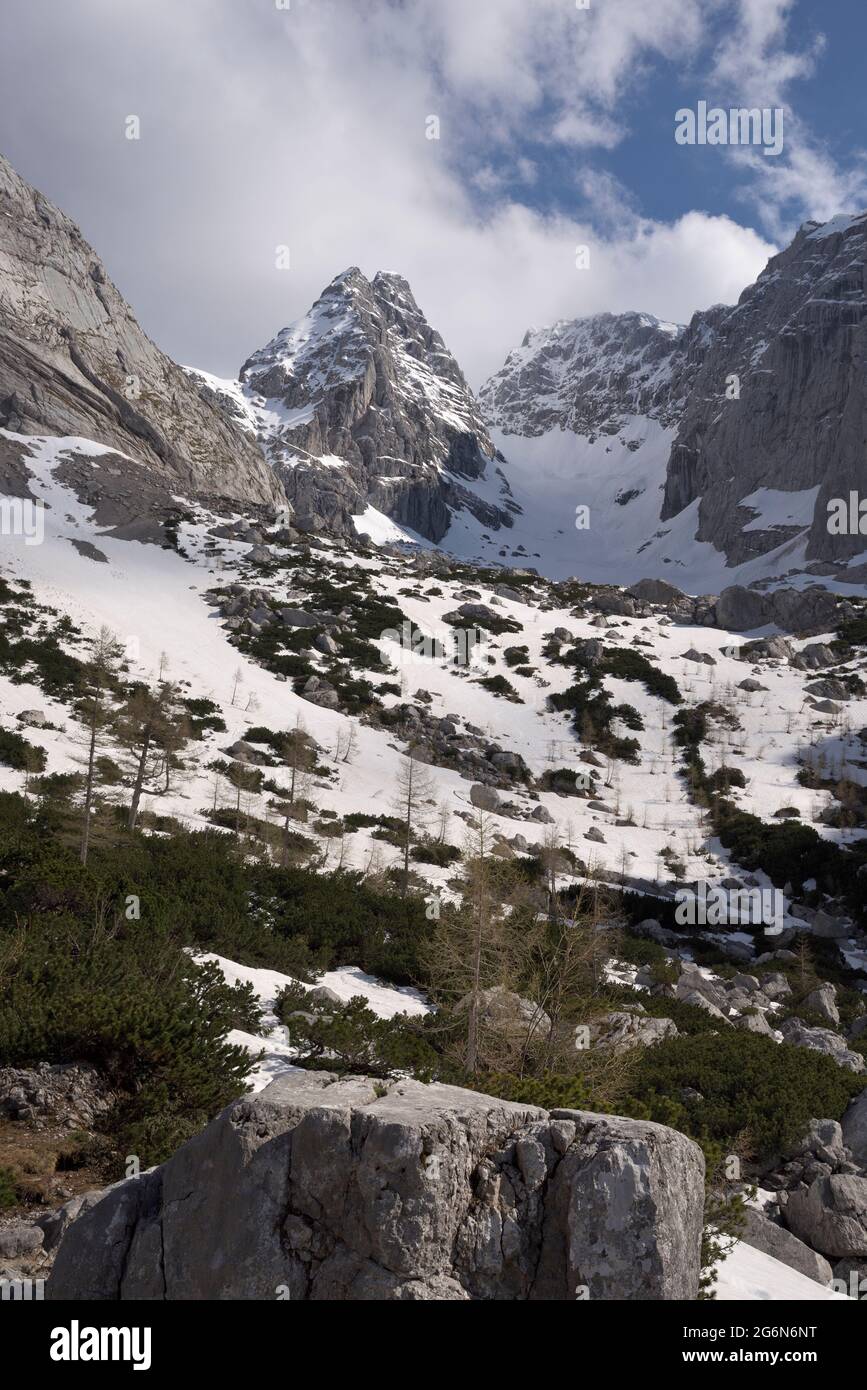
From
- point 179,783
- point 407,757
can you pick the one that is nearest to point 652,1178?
point 179,783

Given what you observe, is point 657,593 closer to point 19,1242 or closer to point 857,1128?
point 857,1128

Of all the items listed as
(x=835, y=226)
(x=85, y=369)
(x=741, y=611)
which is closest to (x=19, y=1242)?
(x=741, y=611)

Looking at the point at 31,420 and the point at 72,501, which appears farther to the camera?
the point at 31,420

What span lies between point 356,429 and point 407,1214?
588ft

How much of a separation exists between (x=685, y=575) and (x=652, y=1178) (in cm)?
13898

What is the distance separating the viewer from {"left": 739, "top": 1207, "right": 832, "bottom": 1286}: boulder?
654cm

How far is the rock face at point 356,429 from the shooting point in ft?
499

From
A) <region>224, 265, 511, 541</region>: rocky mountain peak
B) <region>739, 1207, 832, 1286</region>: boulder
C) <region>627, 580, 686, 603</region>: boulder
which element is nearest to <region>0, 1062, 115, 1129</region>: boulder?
<region>739, 1207, 832, 1286</region>: boulder

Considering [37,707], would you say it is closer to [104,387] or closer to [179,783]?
[179,783]

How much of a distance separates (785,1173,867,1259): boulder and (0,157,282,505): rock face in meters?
70.7

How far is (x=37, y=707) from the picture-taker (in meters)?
28.1

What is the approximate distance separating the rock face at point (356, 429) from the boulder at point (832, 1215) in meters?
136

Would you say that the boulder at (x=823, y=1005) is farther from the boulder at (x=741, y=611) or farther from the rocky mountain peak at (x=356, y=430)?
the rocky mountain peak at (x=356, y=430)

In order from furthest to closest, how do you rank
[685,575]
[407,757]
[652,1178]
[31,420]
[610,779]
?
[685,575] < [31,420] < [610,779] < [407,757] < [652,1178]
